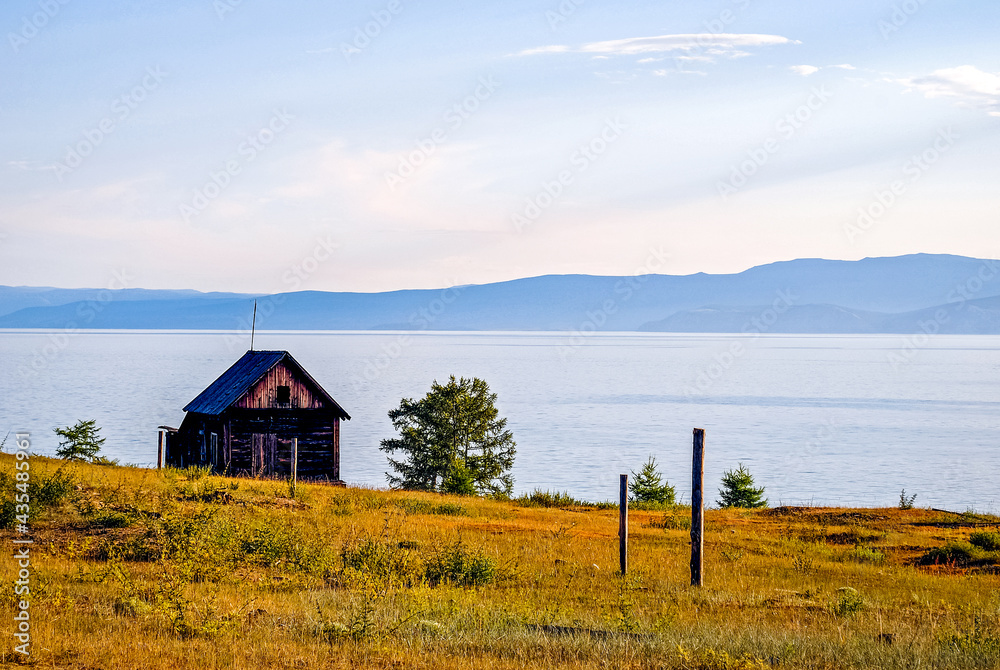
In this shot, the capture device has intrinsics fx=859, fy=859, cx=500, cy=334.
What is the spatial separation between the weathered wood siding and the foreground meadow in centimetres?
959

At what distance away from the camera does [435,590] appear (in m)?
14.5

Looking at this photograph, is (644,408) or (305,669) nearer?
(305,669)

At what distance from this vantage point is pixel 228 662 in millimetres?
9578

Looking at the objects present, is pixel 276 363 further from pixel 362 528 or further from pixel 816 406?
pixel 816 406

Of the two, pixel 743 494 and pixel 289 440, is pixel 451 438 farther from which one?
A: pixel 743 494

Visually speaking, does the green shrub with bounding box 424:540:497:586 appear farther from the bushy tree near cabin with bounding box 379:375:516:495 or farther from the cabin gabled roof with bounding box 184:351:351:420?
the bushy tree near cabin with bounding box 379:375:516:495

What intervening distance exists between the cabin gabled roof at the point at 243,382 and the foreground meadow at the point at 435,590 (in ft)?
31.2

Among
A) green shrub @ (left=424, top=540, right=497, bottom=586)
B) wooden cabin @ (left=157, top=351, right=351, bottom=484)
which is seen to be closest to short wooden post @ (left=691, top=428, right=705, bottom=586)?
green shrub @ (left=424, top=540, right=497, bottom=586)

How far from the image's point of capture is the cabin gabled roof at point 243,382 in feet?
121

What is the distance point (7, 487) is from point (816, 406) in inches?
5032

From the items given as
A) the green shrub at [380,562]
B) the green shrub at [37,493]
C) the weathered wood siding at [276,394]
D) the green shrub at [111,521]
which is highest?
the weathered wood siding at [276,394]

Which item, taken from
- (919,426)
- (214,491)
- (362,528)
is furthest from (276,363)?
(919,426)

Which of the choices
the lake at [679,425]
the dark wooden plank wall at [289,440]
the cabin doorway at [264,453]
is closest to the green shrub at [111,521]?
the dark wooden plank wall at [289,440]

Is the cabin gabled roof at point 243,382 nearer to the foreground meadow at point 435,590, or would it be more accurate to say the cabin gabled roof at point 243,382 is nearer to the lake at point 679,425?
the foreground meadow at point 435,590
